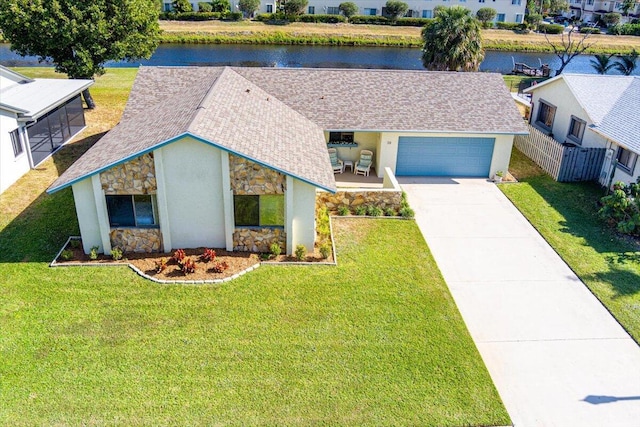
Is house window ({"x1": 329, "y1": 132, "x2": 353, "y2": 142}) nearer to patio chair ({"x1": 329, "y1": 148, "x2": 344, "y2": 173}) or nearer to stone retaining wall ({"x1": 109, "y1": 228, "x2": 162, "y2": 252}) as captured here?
patio chair ({"x1": 329, "y1": 148, "x2": 344, "y2": 173})

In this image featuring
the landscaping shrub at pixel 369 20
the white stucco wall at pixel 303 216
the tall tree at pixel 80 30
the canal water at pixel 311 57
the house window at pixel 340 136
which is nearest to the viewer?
the white stucco wall at pixel 303 216

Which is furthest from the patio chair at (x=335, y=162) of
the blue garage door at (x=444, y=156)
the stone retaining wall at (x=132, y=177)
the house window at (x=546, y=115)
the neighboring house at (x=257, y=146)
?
the house window at (x=546, y=115)

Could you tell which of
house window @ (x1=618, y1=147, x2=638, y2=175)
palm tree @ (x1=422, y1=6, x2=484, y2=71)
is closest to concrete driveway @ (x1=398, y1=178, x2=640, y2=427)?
house window @ (x1=618, y1=147, x2=638, y2=175)

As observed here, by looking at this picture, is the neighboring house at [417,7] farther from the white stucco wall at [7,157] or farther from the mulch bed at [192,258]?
the mulch bed at [192,258]

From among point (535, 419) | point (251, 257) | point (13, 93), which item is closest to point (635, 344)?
point (535, 419)

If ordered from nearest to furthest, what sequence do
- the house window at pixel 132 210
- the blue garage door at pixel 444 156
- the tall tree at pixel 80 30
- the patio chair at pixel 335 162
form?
the house window at pixel 132 210, the patio chair at pixel 335 162, the blue garage door at pixel 444 156, the tall tree at pixel 80 30

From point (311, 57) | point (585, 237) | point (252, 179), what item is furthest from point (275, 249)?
point (311, 57)

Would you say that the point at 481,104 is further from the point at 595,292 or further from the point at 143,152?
the point at 143,152

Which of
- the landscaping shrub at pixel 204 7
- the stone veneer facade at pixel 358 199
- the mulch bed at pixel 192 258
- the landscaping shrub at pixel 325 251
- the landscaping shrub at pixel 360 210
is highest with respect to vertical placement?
the landscaping shrub at pixel 204 7
